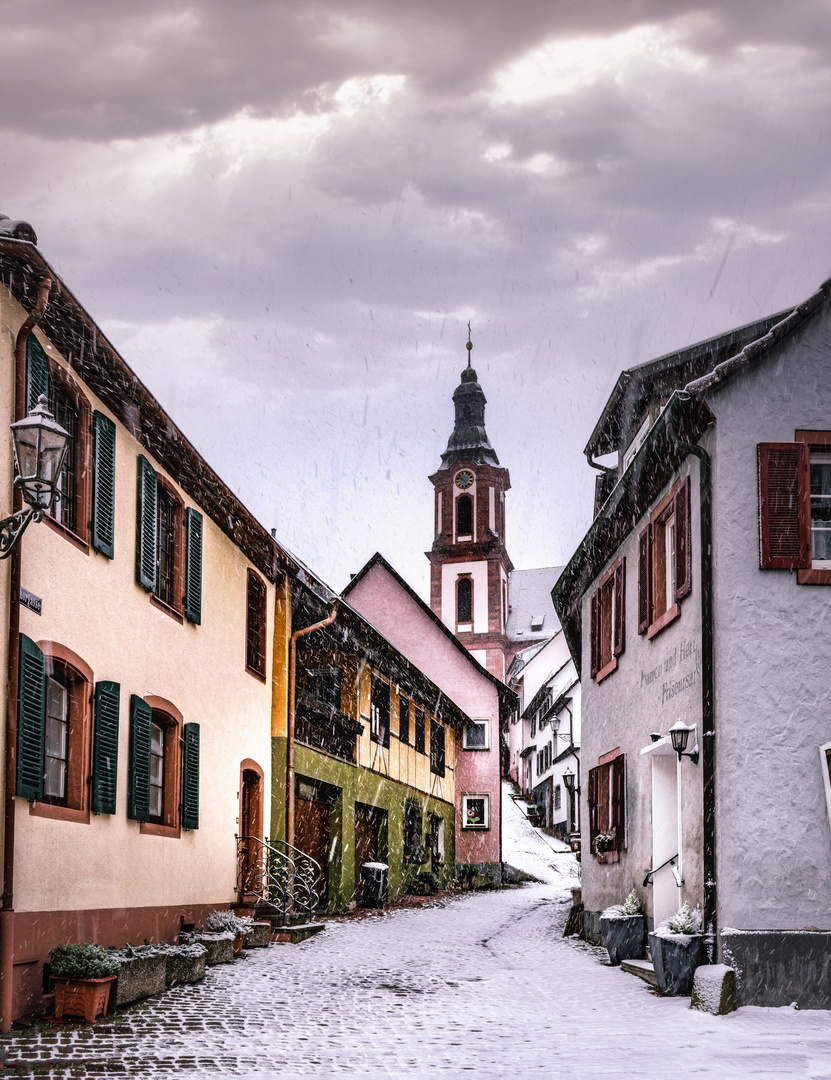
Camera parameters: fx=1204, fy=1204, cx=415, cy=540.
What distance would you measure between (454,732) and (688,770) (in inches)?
1065

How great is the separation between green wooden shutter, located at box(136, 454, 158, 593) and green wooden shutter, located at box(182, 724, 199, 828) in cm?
223

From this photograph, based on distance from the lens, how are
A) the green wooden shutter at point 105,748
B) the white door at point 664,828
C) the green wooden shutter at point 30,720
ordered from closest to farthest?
the green wooden shutter at point 30,720 < the green wooden shutter at point 105,748 < the white door at point 664,828

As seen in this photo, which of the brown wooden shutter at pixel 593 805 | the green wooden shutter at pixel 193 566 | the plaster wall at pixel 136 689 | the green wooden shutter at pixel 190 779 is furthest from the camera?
the brown wooden shutter at pixel 593 805

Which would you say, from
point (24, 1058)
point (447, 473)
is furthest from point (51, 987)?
Answer: point (447, 473)

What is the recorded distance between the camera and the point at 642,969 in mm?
12633

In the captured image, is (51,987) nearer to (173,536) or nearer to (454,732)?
(173,536)

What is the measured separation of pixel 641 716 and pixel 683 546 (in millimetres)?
3101

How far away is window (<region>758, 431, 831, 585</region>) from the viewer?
11.4 metres

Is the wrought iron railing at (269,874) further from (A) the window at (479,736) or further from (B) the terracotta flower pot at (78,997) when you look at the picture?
(A) the window at (479,736)

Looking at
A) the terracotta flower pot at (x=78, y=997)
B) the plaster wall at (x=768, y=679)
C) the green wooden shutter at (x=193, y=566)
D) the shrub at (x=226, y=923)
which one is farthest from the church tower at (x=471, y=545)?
the terracotta flower pot at (x=78, y=997)

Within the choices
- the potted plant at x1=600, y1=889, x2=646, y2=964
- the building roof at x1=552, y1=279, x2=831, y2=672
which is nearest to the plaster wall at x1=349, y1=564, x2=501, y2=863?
the building roof at x1=552, y1=279, x2=831, y2=672

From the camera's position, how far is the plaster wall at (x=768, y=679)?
10.9 meters

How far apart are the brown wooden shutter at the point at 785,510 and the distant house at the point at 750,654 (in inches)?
0.5

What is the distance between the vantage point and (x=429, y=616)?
38.6 meters
